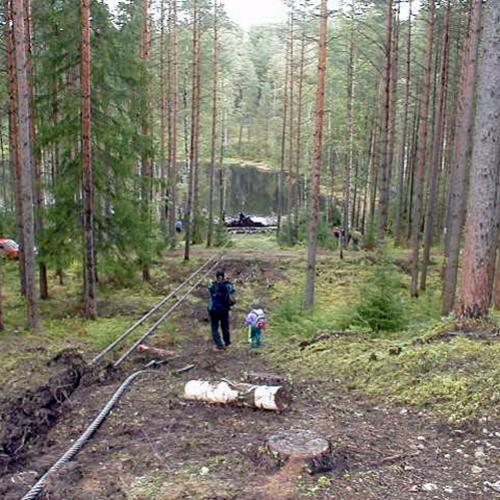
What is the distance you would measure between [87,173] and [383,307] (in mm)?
7321

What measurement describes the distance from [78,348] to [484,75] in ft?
28.6

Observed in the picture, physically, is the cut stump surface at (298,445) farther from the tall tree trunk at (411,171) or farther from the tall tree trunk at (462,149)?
the tall tree trunk at (411,171)

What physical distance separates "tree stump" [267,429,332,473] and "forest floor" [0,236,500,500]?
0.09 meters

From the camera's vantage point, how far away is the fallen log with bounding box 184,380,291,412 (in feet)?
22.9

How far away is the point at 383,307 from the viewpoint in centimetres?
1154

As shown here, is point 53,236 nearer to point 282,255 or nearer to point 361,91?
point 282,255

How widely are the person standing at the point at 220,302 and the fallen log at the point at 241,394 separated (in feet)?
11.0

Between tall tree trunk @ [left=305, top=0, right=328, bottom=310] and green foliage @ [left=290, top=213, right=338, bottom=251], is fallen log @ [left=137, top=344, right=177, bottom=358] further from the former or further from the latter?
green foliage @ [left=290, top=213, right=338, bottom=251]

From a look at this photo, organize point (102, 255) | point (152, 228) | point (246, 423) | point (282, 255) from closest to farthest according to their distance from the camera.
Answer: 1. point (246, 423)
2. point (102, 255)
3. point (152, 228)
4. point (282, 255)

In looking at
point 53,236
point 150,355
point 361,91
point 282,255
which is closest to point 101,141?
point 53,236

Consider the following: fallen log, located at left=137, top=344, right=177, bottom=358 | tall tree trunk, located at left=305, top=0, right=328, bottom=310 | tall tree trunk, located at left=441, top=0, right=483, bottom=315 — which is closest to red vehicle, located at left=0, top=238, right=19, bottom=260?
tall tree trunk, located at left=305, top=0, right=328, bottom=310

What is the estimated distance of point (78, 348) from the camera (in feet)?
37.3

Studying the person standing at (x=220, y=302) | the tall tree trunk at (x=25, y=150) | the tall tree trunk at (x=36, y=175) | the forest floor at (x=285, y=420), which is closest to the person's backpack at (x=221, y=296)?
the person standing at (x=220, y=302)

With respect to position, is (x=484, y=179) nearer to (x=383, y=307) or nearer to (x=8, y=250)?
(x=383, y=307)
